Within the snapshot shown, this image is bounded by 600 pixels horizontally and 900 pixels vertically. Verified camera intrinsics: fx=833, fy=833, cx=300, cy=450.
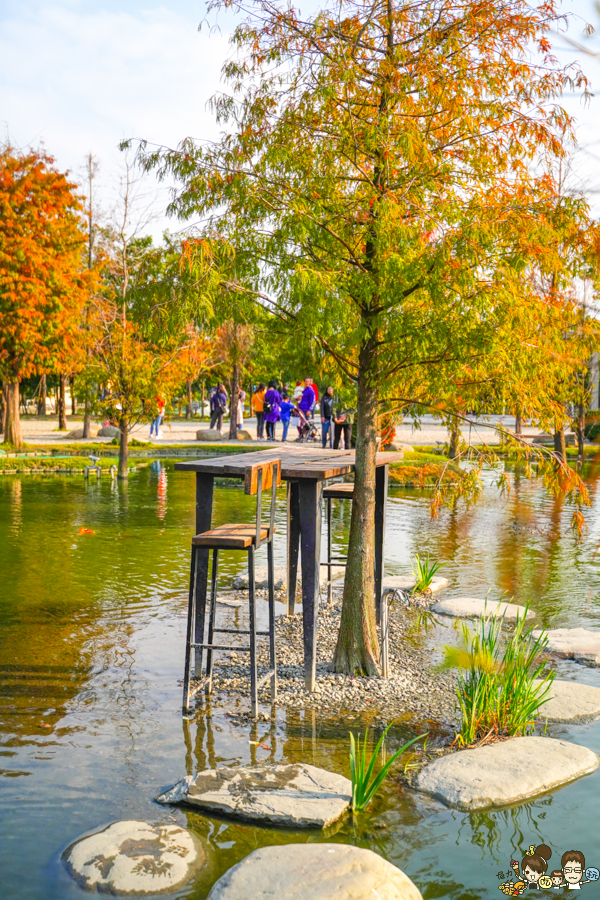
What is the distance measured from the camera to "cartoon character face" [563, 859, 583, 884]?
386 cm

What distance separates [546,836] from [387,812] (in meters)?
0.82

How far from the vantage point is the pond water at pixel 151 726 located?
13.3 feet

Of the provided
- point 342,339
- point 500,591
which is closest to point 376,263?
point 342,339

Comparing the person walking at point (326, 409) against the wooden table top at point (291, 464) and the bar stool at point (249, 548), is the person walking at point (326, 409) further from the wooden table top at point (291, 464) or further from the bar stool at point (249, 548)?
the bar stool at point (249, 548)

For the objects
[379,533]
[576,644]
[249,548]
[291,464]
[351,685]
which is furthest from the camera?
[379,533]

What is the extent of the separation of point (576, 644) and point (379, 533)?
6.51ft

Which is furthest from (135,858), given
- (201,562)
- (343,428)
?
(343,428)

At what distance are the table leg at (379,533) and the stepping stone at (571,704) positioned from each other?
172 cm

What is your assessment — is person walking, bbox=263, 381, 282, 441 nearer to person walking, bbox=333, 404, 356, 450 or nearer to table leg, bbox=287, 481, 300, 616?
person walking, bbox=333, 404, 356, 450

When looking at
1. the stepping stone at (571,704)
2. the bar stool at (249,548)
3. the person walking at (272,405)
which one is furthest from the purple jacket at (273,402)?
the stepping stone at (571,704)

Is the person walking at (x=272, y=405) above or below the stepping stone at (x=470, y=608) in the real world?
above

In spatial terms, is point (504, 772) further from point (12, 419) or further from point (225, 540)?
point (12, 419)

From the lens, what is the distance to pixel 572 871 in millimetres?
3908

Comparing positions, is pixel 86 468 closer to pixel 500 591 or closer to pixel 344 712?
pixel 500 591
